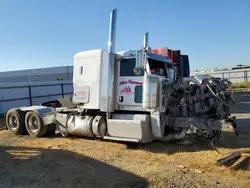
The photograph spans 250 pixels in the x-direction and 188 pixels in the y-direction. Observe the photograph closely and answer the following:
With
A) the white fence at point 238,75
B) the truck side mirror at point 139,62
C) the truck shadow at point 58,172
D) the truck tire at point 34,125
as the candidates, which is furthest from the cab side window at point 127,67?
the white fence at point 238,75

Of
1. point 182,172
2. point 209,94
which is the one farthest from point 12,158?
point 209,94

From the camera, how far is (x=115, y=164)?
240 inches

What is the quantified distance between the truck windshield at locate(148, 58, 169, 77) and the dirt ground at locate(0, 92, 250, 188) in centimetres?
214

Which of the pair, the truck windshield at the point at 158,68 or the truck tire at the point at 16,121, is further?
the truck tire at the point at 16,121

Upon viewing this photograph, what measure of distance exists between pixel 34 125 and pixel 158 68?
522 centimetres

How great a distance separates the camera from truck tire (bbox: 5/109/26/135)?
10.0 meters

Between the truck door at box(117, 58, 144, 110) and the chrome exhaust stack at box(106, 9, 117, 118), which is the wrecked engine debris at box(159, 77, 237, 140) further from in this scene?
the chrome exhaust stack at box(106, 9, 117, 118)

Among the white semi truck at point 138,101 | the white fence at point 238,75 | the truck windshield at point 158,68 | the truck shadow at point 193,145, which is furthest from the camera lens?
the white fence at point 238,75

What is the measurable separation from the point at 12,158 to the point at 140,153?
3335mm

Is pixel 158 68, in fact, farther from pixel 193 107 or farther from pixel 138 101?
pixel 193 107

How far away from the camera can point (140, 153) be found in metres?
6.98

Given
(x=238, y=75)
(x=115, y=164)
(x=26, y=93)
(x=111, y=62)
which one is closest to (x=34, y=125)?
(x=111, y=62)

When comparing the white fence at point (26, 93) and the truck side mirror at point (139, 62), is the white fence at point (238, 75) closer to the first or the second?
the white fence at point (26, 93)

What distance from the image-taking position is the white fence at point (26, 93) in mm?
16850
